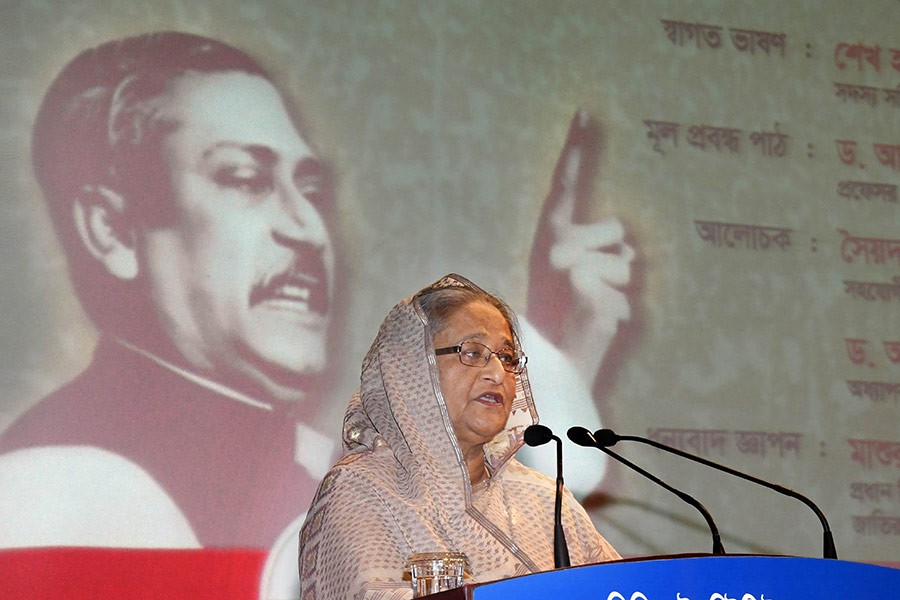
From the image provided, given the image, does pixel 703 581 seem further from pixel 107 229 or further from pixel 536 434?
pixel 107 229

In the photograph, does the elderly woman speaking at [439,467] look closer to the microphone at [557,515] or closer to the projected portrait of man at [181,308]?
the microphone at [557,515]

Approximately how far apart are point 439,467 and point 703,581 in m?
1.07

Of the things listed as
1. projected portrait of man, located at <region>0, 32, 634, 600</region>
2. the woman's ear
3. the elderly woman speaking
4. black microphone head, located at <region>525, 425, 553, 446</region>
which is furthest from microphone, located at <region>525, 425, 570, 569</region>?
the woman's ear

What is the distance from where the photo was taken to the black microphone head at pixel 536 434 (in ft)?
7.84

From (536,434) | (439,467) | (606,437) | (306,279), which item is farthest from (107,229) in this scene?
(606,437)

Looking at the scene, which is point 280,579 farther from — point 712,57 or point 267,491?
point 712,57

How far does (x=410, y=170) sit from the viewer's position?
4258 mm

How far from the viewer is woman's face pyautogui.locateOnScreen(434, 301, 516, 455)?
280 cm

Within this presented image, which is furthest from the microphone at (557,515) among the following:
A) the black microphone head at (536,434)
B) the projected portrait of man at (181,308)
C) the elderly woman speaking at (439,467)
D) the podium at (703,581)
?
the projected portrait of man at (181,308)

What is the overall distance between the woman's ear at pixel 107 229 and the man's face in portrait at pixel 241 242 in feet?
0.18

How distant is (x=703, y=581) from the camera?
172cm

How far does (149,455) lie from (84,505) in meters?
0.22

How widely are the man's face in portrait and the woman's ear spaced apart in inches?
2.2

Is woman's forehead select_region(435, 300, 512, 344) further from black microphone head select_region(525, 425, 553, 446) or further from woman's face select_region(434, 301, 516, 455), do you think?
black microphone head select_region(525, 425, 553, 446)
